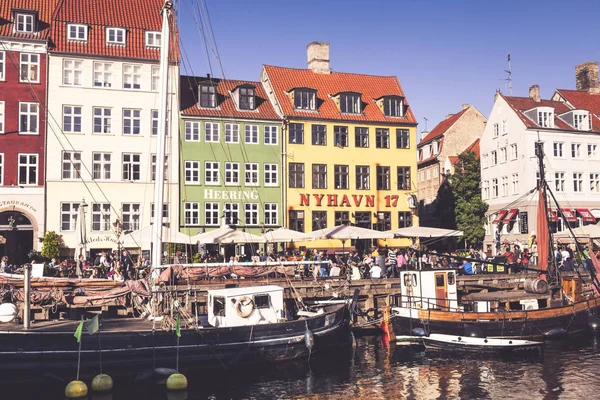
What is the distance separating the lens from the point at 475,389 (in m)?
21.8

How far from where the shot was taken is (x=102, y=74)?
148ft

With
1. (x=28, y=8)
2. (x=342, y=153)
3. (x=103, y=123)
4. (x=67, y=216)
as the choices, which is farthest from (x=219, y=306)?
(x=28, y=8)

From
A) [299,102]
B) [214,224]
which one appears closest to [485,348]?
[214,224]

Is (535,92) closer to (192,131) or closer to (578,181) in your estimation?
(578,181)

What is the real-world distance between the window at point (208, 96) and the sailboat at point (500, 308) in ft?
71.5

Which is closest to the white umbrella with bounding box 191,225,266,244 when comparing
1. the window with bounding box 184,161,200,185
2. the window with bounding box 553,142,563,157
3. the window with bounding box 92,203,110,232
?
the window with bounding box 92,203,110,232

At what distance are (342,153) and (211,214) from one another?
440 inches

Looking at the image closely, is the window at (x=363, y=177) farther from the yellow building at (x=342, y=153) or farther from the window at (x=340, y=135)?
the window at (x=340, y=135)

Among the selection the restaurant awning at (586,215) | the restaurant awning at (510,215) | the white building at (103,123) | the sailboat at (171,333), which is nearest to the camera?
the sailboat at (171,333)

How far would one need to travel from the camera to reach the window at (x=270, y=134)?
49250 mm

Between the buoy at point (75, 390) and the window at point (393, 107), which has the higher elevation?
the window at point (393, 107)

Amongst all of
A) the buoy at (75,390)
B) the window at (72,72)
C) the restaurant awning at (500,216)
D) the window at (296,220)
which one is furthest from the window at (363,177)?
the buoy at (75,390)

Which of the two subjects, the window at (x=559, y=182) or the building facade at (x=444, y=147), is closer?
the window at (x=559, y=182)

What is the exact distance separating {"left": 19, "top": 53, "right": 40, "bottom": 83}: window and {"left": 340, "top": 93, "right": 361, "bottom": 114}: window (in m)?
21.7
